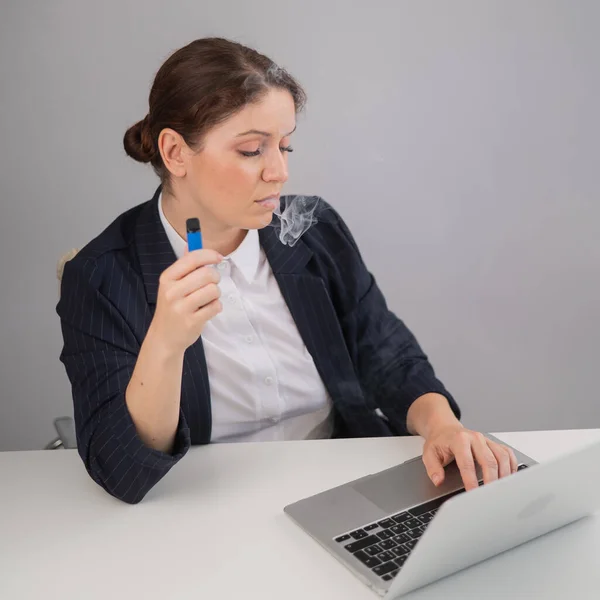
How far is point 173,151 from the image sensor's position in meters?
1.67

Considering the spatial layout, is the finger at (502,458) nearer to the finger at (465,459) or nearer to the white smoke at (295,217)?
the finger at (465,459)

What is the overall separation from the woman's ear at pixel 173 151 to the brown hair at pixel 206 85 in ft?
0.05

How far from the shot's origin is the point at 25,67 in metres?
2.50

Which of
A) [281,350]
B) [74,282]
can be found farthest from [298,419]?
[74,282]

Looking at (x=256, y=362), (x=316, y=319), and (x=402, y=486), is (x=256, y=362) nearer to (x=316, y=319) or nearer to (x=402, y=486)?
(x=316, y=319)

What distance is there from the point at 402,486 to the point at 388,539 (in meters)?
0.17

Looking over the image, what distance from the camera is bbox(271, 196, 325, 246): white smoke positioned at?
191 cm

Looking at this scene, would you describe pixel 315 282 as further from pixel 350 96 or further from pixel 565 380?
pixel 565 380

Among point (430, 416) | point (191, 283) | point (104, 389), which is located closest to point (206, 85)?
point (191, 283)

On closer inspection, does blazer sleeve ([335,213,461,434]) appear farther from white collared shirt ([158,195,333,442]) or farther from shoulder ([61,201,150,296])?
shoulder ([61,201,150,296])

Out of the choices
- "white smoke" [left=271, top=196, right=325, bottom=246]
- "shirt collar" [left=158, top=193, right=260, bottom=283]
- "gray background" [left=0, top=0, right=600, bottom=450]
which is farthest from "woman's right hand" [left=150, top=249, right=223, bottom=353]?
"gray background" [left=0, top=0, right=600, bottom=450]

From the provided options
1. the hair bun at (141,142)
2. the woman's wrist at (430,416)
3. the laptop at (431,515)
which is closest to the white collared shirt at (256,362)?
the hair bun at (141,142)

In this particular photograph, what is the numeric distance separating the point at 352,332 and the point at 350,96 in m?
1.02

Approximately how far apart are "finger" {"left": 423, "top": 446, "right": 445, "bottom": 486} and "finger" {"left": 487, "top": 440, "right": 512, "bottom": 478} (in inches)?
3.5
